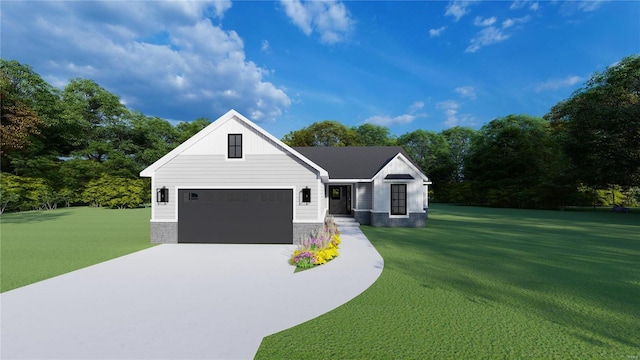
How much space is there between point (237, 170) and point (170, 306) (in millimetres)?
7279

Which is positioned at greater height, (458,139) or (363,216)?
(458,139)

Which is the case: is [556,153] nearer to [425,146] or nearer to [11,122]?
[425,146]

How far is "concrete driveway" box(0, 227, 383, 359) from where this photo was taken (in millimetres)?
3850

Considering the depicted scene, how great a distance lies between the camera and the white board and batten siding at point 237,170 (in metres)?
11.8

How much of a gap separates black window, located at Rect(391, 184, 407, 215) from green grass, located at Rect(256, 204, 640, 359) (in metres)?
7.51

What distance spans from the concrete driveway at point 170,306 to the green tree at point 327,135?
1700 inches

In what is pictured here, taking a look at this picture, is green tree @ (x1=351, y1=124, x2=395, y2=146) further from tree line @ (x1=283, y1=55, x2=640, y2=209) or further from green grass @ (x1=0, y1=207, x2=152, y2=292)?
green grass @ (x1=0, y1=207, x2=152, y2=292)

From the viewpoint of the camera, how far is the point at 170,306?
204 inches

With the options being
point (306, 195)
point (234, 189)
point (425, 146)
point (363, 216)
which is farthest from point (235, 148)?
point (425, 146)

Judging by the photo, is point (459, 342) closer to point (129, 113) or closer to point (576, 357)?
point (576, 357)

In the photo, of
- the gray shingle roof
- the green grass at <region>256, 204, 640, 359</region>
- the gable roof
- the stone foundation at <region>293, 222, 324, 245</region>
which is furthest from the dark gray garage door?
the gray shingle roof

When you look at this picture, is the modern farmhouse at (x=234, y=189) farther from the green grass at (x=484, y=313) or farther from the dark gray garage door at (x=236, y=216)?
the green grass at (x=484, y=313)

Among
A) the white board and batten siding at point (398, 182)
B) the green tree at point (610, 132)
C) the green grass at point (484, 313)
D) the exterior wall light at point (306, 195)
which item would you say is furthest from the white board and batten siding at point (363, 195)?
the green tree at point (610, 132)

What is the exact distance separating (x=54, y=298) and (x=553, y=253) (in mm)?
14918
